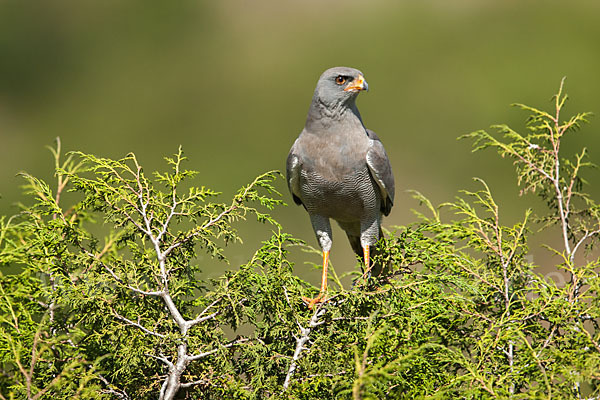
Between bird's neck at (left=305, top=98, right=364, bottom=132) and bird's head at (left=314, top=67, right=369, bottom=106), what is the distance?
0.08 ft

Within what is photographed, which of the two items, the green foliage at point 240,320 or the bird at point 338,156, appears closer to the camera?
the green foliage at point 240,320

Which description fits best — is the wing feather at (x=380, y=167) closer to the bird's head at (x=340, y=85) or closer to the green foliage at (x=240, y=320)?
A: the bird's head at (x=340, y=85)

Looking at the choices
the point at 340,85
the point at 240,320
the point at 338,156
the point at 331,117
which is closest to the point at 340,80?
the point at 340,85

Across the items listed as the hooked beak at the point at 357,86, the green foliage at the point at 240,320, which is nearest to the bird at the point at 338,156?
the hooked beak at the point at 357,86

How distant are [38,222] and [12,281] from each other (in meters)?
0.24

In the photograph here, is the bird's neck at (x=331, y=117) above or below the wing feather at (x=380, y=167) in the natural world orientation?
above

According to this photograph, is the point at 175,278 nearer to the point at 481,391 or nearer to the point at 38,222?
the point at 38,222

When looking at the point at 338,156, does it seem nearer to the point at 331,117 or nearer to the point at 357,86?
the point at 331,117

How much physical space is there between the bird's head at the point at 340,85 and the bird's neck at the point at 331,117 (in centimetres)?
3

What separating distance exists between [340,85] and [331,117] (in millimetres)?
165

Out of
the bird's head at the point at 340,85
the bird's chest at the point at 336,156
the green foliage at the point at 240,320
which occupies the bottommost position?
the green foliage at the point at 240,320

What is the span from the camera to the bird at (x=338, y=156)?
3225mm

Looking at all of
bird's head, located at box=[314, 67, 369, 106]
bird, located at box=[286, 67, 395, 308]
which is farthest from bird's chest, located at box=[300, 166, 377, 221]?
bird's head, located at box=[314, 67, 369, 106]

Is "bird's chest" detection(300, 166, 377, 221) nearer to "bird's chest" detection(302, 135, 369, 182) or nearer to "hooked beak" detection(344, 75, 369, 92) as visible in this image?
"bird's chest" detection(302, 135, 369, 182)
